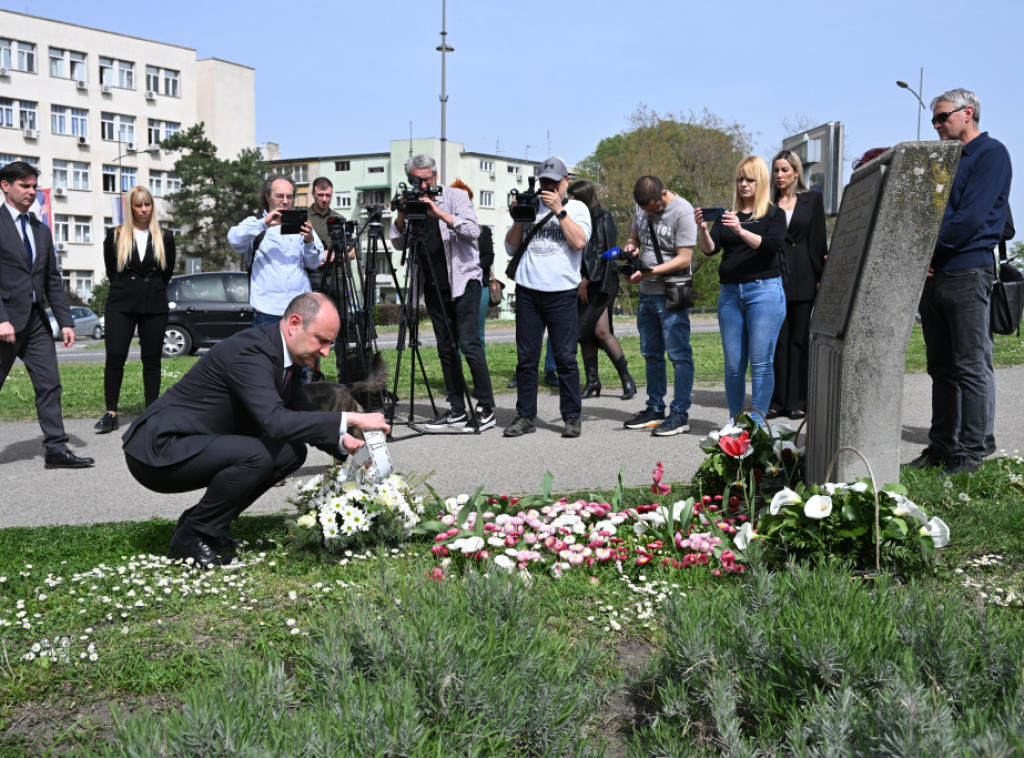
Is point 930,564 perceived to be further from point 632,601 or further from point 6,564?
point 6,564

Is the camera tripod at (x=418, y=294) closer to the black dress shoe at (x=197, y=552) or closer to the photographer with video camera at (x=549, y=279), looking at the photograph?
the photographer with video camera at (x=549, y=279)

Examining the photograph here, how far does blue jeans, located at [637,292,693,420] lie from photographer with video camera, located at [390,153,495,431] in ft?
4.62

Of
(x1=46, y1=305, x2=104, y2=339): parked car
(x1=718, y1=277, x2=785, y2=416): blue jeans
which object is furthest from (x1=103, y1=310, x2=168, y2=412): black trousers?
(x1=46, y1=305, x2=104, y2=339): parked car

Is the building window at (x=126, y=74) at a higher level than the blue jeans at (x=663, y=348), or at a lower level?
higher

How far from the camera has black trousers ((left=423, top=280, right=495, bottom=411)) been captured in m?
8.80

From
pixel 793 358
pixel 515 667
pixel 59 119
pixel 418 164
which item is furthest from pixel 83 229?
pixel 515 667

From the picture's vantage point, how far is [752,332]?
7555mm

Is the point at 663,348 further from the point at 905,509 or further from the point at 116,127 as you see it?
the point at 116,127

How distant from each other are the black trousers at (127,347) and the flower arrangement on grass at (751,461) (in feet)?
17.8

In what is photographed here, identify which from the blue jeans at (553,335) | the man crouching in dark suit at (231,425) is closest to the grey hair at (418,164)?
the blue jeans at (553,335)

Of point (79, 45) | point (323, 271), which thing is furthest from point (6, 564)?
point (79, 45)

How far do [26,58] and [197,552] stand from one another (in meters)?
73.4

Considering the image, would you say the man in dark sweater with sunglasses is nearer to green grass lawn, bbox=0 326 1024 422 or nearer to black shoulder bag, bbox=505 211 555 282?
black shoulder bag, bbox=505 211 555 282

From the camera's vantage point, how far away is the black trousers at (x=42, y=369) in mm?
7500
